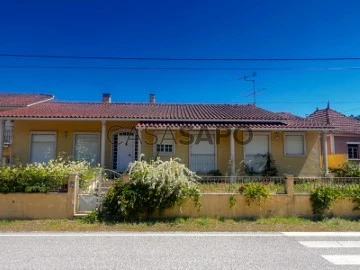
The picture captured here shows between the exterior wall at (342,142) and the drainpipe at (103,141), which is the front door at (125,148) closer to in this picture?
the drainpipe at (103,141)

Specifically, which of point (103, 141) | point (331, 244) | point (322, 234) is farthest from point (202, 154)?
point (331, 244)

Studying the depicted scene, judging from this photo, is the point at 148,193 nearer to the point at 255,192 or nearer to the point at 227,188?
the point at 227,188

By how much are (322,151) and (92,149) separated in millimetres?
12946

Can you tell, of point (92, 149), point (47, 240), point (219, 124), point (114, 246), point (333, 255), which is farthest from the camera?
point (92, 149)

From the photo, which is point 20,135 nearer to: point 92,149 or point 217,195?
point 92,149

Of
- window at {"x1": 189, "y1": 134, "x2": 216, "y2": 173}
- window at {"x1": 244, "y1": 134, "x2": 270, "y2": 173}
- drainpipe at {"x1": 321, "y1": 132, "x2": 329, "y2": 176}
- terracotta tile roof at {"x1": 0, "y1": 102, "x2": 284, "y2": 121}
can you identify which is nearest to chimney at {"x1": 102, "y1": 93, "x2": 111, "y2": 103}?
terracotta tile roof at {"x1": 0, "y1": 102, "x2": 284, "y2": 121}

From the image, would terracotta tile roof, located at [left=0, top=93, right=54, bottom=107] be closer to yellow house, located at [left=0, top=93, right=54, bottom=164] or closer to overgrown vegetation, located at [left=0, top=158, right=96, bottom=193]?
yellow house, located at [left=0, top=93, right=54, bottom=164]

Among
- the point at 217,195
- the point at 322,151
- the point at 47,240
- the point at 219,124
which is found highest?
the point at 219,124

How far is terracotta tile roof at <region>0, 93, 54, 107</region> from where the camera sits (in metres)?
21.4

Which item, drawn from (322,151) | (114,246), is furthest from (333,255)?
(322,151)

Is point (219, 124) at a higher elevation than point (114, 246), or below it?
higher

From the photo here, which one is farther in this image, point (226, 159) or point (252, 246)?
point (226, 159)

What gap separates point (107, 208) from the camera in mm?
8992

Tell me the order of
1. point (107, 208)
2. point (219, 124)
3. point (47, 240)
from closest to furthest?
point (47, 240) < point (107, 208) < point (219, 124)
